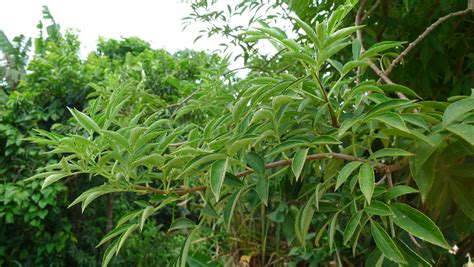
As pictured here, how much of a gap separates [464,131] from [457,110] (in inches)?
1.3

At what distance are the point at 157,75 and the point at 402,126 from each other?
249cm

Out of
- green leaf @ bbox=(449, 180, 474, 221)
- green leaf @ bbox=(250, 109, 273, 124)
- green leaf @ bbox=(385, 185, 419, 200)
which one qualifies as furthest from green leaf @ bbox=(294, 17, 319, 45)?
green leaf @ bbox=(449, 180, 474, 221)

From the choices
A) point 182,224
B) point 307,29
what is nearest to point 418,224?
point 307,29

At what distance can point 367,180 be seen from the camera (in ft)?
1.85

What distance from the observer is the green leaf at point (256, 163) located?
0.67 metres

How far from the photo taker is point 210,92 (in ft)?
3.76

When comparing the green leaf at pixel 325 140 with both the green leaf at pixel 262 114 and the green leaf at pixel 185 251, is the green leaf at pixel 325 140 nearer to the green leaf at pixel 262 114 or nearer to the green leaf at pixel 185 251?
the green leaf at pixel 262 114

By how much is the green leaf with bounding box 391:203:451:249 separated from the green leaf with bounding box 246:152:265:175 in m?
0.18

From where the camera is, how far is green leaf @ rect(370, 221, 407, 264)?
1.74ft

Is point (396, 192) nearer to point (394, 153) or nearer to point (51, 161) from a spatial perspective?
point (394, 153)

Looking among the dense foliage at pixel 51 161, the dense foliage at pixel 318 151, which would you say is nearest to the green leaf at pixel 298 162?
the dense foliage at pixel 318 151

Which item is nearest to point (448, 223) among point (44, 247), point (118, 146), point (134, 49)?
point (118, 146)

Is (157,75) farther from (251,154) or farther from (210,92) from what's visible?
(251,154)

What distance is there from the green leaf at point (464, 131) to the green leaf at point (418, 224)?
0.10 metres
